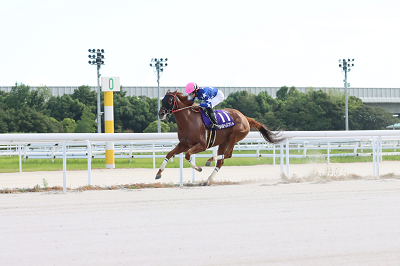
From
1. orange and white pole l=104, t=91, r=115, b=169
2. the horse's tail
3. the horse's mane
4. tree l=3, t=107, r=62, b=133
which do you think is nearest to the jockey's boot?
the horse's mane

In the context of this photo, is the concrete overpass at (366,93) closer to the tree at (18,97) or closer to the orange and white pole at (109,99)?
the tree at (18,97)

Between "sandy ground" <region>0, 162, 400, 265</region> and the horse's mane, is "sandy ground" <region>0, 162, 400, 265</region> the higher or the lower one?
the lower one

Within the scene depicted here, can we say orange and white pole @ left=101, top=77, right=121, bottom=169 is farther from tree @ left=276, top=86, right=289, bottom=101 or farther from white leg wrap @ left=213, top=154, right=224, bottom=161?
tree @ left=276, top=86, right=289, bottom=101

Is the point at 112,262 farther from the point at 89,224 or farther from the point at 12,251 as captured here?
the point at 89,224

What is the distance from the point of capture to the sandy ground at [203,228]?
2.90 metres

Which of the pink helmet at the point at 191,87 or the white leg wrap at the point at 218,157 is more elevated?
the pink helmet at the point at 191,87

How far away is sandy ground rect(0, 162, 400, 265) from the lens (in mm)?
2896

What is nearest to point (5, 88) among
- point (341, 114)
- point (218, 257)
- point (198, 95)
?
point (341, 114)

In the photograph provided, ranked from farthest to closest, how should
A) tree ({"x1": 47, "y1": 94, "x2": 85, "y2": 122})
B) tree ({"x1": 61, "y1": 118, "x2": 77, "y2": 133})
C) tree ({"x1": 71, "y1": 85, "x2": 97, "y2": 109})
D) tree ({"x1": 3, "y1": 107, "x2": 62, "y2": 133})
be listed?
tree ({"x1": 71, "y1": 85, "x2": 97, "y2": 109}), tree ({"x1": 47, "y1": 94, "x2": 85, "y2": 122}), tree ({"x1": 61, "y1": 118, "x2": 77, "y2": 133}), tree ({"x1": 3, "y1": 107, "x2": 62, "y2": 133})

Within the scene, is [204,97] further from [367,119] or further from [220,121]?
[367,119]

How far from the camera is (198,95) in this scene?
20.0 ft
